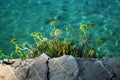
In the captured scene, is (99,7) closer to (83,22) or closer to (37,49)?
(83,22)

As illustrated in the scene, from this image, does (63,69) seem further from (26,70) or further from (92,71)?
(26,70)

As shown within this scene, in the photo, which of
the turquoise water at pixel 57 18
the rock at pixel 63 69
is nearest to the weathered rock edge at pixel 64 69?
the rock at pixel 63 69

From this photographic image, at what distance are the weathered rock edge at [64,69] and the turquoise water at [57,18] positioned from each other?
249cm

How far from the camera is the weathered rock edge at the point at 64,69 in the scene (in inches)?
150

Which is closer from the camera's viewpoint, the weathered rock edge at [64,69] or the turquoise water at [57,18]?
the weathered rock edge at [64,69]

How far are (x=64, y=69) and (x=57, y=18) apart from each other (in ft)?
13.5

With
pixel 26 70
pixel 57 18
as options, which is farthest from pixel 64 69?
pixel 57 18

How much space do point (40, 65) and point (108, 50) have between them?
113 inches

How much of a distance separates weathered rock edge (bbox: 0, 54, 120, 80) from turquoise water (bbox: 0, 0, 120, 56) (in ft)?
8.18

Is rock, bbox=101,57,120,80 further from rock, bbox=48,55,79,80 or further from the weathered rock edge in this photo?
rock, bbox=48,55,79,80

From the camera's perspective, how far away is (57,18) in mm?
7855

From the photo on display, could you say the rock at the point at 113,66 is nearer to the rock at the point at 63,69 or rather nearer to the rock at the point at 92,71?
the rock at the point at 92,71

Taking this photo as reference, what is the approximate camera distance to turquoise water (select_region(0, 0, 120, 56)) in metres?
7.03

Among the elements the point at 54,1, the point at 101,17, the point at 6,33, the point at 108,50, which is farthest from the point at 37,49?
the point at 54,1
